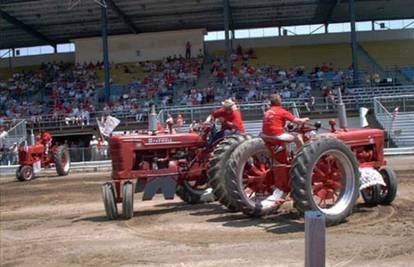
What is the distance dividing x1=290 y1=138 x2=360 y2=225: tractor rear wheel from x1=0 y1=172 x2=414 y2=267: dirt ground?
0.28 metres

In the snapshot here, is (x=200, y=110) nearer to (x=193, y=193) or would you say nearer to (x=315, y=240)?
(x=193, y=193)

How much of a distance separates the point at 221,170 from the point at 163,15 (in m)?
28.8

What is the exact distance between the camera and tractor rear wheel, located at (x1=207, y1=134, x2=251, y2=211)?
9461 mm

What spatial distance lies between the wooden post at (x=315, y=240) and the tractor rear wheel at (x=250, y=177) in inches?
224

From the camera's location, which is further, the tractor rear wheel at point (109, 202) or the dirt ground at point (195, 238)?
the tractor rear wheel at point (109, 202)

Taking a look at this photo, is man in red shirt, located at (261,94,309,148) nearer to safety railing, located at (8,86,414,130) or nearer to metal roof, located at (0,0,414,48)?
safety railing, located at (8,86,414,130)

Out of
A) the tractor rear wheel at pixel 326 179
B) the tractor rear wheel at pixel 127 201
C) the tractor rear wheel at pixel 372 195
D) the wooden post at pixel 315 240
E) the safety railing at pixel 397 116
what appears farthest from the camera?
the safety railing at pixel 397 116

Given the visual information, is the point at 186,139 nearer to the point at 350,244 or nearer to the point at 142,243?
the point at 142,243

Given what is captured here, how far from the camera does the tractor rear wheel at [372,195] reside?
31.3ft

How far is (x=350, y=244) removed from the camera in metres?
6.98

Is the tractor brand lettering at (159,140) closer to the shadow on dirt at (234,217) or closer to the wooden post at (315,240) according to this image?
the shadow on dirt at (234,217)

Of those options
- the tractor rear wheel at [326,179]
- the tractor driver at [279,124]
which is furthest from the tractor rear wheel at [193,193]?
the tractor rear wheel at [326,179]

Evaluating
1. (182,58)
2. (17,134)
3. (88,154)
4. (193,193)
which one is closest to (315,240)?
(193,193)

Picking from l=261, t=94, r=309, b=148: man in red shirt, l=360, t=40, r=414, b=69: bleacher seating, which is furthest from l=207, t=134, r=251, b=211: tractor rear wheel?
l=360, t=40, r=414, b=69: bleacher seating
